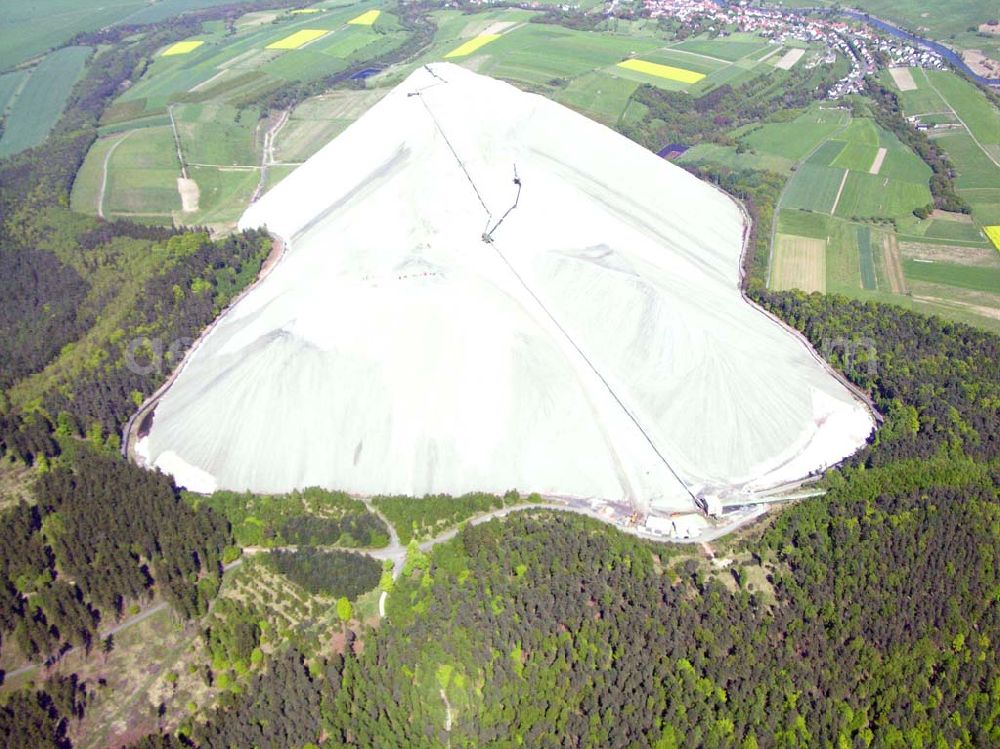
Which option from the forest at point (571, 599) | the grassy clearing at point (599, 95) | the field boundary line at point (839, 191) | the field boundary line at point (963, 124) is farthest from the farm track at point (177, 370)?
the field boundary line at point (963, 124)

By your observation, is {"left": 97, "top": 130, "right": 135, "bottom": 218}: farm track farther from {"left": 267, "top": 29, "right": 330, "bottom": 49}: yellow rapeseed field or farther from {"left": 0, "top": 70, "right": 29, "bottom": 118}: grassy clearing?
{"left": 267, "top": 29, "right": 330, "bottom": 49}: yellow rapeseed field

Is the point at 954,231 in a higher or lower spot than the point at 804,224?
lower

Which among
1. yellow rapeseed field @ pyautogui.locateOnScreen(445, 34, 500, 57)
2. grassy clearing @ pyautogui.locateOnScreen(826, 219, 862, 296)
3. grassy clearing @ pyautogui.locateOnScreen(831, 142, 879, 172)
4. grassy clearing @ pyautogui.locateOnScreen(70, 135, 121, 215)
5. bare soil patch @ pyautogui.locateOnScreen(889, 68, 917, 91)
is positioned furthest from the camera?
yellow rapeseed field @ pyautogui.locateOnScreen(445, 34, 500, 57)

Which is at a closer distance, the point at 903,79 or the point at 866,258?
the point at 866,258

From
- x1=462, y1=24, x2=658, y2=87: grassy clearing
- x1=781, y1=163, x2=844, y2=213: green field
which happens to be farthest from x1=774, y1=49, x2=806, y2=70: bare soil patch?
x1=781, y1=163, x2=844, y2=213: green field

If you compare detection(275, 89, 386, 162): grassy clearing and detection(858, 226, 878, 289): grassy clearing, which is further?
detection(275, 89, 386, 162): grassy clearing

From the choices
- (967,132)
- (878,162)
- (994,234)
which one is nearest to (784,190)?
(878,162)

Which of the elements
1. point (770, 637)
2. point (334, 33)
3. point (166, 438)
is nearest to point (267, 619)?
point (166, 438)

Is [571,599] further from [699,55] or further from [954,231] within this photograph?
[699,55]
